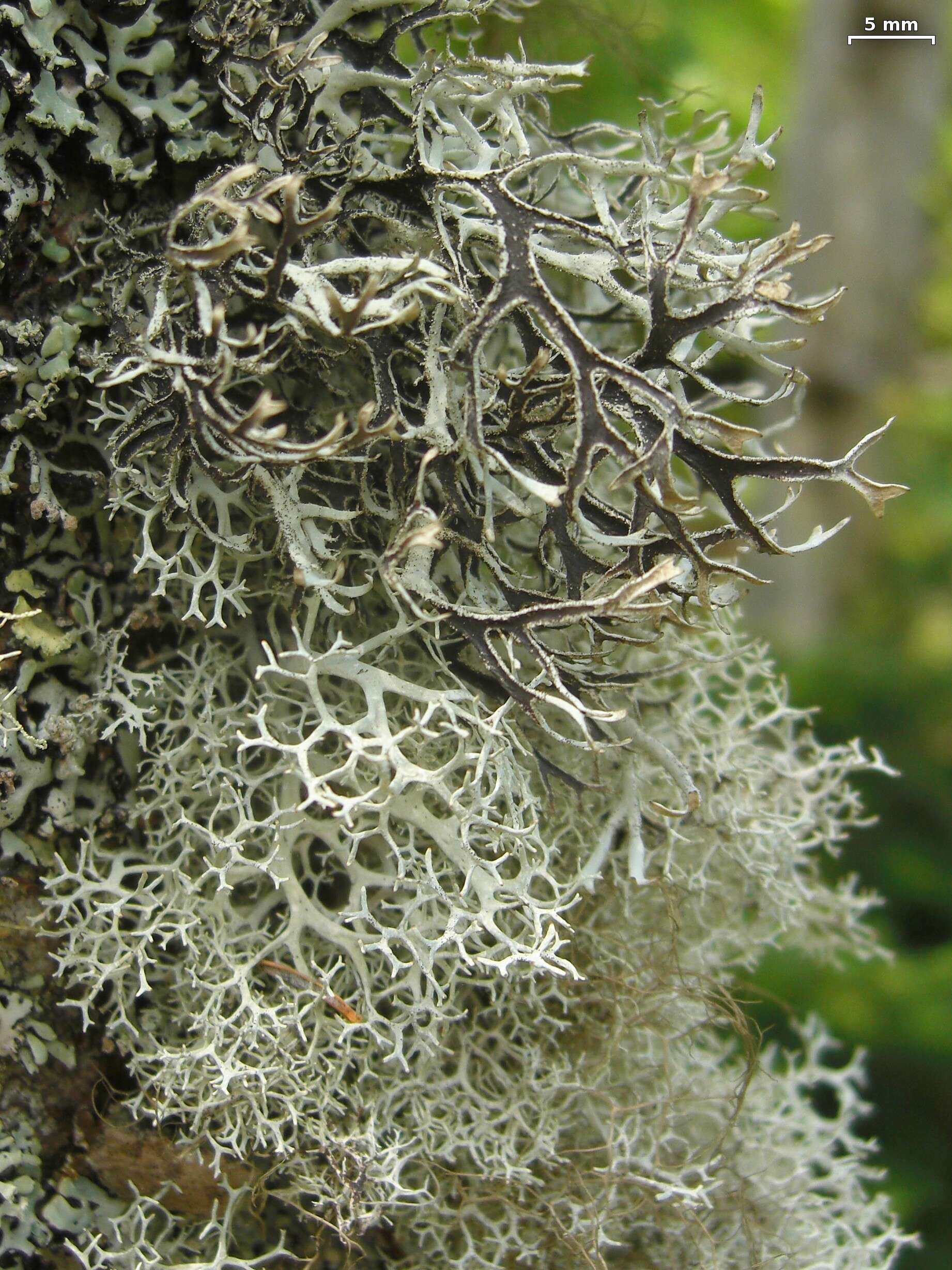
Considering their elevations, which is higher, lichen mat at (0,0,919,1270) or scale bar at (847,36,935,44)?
scale bar at (847,36,935,44)

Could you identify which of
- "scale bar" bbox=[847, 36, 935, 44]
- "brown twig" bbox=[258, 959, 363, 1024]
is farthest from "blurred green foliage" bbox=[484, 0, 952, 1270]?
"brown twig" bbox=[258, 959, 363, 1024]

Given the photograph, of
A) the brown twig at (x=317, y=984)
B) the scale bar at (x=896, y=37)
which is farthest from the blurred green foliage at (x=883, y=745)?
the brown twig at (x=317, y=984)

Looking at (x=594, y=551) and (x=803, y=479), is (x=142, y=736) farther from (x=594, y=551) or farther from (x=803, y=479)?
(x=803, y=479)

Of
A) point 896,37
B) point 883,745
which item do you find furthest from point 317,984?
point 896,37

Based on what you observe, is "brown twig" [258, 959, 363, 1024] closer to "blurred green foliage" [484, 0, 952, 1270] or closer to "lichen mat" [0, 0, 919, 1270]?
"lichen mat" [0, 0, 919, 1270]

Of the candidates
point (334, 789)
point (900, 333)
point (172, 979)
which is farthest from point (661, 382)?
point (900, 333)

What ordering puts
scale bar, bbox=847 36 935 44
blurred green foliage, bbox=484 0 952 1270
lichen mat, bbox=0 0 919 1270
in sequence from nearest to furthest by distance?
lichen mat, bbox=0 0 919 1270
blurred green foliage, bbox=484 0 952 1270
scale bar, bbox=847 36 935 44
